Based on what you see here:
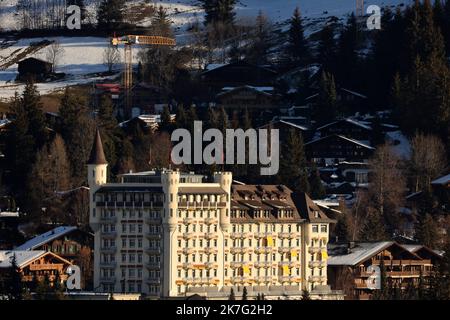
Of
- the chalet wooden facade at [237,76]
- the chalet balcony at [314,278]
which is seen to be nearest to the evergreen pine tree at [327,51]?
the chalet wooden facade at [237,76]

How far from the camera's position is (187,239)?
136m

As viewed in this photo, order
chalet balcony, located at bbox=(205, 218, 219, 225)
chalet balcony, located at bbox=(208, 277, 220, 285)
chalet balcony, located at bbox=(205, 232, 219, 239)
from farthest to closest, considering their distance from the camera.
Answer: chalet balcony, located at bbox=(205, 218, 219, 225), chalet balcony, located at bbox=(205, 232, 219, 239), chalet balcony, located at bbox=(208, 277, 220, 285)

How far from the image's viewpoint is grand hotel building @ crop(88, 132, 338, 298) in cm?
13525

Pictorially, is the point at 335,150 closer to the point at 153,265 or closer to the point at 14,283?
the point at 153,265

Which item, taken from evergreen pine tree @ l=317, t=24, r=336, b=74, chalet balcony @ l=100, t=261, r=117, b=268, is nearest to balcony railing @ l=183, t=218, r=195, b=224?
chalet balcony @ l=100, t=261, r=117, b=268

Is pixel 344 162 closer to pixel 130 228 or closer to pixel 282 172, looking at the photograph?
pixel 282 172

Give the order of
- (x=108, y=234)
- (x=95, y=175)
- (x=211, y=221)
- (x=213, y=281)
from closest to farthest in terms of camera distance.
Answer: (x=213, y=281), (x=108, y=234), (x=211, y=221), (x=95, y=175)

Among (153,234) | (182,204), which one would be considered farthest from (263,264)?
(153,234)

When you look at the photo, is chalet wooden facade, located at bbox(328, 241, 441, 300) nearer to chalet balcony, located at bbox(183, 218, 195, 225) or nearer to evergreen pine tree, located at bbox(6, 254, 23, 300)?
chalet balcony, located at bbox(183, 218, 195, 225)

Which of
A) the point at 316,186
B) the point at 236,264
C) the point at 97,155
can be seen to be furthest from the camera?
the point at 316,186

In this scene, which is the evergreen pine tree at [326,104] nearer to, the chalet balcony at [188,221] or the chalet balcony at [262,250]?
the chalet balcony at [262,250]

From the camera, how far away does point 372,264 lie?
143 metres

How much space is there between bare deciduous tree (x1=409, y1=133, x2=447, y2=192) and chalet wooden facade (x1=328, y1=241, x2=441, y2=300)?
1739 cm

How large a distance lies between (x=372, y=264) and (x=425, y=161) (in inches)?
932
